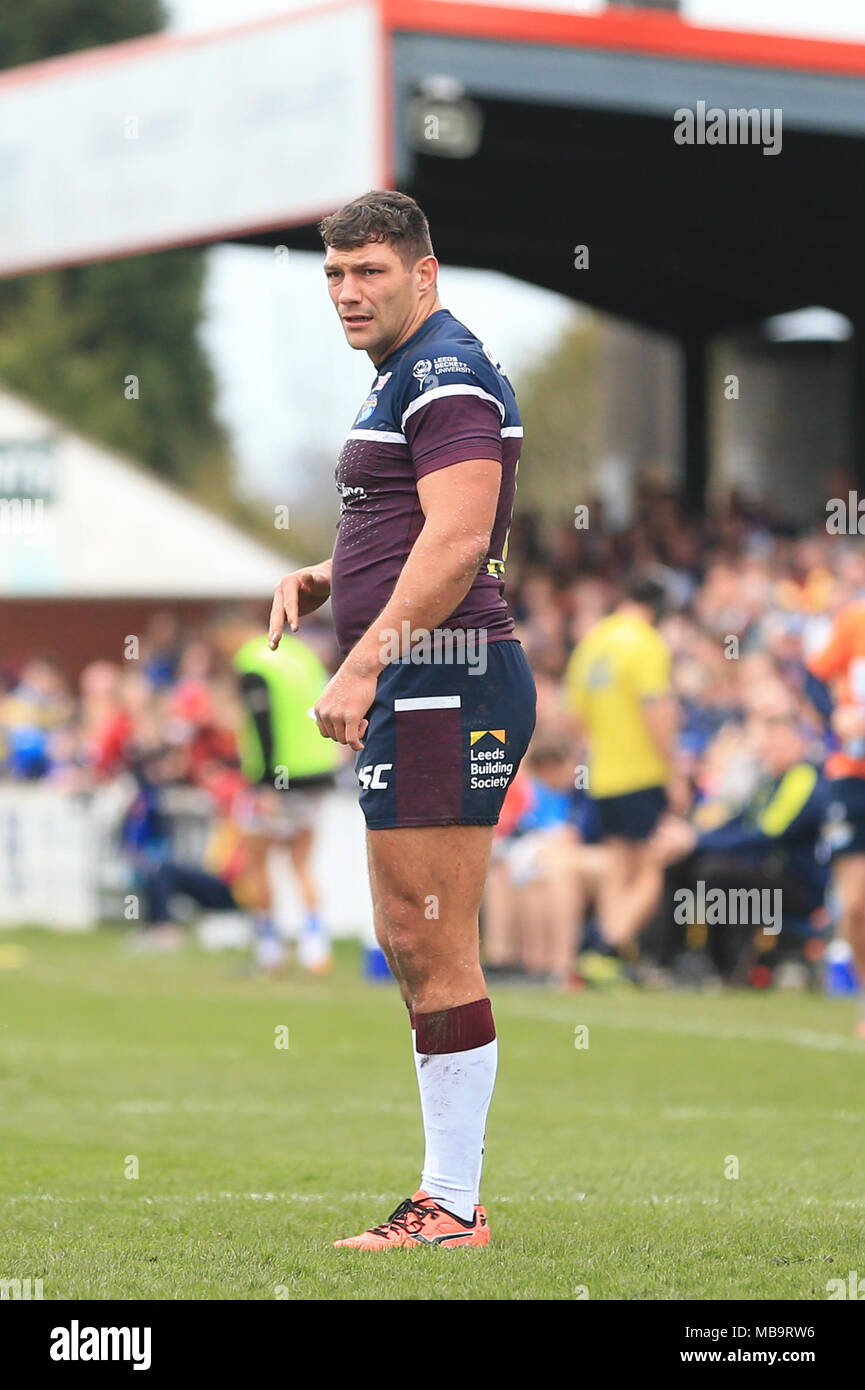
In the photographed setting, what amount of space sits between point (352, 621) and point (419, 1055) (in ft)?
3.43

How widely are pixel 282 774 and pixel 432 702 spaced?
9313 millimetres

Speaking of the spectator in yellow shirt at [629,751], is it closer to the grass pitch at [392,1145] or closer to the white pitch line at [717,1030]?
the grass pitch at [392,1145]

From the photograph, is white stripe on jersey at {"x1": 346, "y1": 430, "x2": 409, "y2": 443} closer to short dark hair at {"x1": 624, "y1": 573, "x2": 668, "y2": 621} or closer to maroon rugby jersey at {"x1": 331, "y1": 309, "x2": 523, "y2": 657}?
maroon rugby jersey at {"x1": 331, "y1": 309, "x2": 523, "y2": 657}

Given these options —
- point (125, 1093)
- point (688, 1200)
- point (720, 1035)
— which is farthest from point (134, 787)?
point (688, 1200)

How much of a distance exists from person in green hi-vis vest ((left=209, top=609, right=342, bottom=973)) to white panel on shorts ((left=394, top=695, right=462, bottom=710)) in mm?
9143

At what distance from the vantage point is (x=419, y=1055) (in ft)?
17.5

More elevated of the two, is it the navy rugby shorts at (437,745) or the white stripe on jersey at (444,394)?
the white stripe on jersey at (444,394)

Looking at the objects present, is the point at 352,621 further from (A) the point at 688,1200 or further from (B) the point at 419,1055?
(A) the point at 688,1200

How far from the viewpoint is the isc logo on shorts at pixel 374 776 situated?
5246mm

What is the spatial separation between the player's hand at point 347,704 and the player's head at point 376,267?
81 centimetres

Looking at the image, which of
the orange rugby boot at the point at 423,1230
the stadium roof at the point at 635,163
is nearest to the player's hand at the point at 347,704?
the orange rugby boot at the point at 423,1230

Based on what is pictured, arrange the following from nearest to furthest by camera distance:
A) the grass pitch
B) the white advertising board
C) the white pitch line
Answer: the grass pitch → the white pitch line → the white advertising board

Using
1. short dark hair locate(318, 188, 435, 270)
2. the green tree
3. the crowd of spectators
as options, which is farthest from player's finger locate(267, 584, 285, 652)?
A: the green tree

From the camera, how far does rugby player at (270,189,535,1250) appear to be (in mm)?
5141
